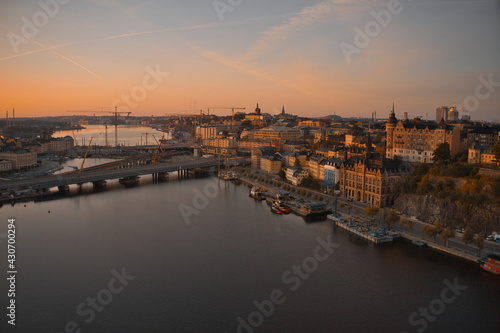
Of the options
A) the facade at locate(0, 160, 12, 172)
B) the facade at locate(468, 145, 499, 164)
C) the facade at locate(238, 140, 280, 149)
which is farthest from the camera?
the facade at locate(238, 140, 280, 149)

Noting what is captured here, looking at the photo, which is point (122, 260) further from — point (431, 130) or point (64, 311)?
point (431, 130)

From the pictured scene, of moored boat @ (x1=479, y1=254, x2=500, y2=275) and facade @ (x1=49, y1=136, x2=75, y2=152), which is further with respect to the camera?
facade @ (x1=49, y1=136, x2=75, y2=152)

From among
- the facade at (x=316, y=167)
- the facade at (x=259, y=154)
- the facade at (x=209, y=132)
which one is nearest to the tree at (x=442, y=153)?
the facade at (x=316, y=167)

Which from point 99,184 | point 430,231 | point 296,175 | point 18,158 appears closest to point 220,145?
point 18,158

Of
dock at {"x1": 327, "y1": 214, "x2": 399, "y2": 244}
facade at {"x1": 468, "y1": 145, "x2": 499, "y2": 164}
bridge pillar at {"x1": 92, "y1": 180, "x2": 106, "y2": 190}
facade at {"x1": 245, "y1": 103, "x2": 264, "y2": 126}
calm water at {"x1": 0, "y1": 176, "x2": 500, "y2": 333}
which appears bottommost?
calm water at {"x1": 0, "y1": 176, "x2": 500, "y2": 333}

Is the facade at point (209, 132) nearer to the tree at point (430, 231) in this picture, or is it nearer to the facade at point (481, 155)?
the facade at point (481, 155)

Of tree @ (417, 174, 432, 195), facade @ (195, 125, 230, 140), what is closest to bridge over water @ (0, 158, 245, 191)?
tree @ (417, 174, 432, 195)

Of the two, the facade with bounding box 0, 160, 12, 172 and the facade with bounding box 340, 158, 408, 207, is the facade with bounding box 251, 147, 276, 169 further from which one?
the facade with bounding box 0, 160, 12, 172
